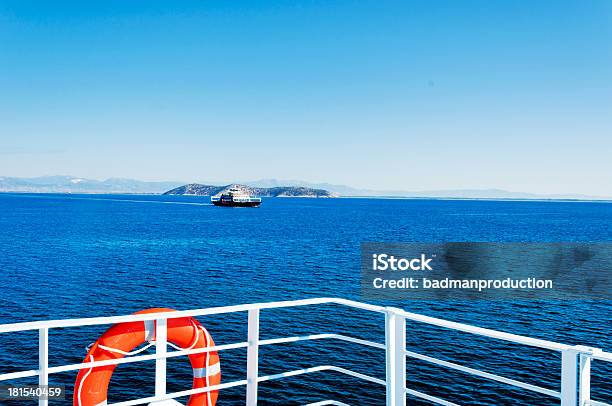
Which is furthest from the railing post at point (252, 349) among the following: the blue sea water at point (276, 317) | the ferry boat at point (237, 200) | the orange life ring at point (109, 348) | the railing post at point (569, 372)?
the ferry boat at point (237, 200)

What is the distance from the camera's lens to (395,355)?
316 cm

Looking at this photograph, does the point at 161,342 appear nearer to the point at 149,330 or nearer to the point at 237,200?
the point at 149,330

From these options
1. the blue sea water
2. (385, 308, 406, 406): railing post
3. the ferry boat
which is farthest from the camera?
the ferry boat

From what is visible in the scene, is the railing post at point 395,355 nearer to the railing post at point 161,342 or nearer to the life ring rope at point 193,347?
the life ring rope at point 193,347

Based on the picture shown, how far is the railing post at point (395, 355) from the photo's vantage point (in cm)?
310

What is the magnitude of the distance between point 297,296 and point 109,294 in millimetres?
8160

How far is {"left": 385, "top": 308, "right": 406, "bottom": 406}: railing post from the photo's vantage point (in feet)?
10.2

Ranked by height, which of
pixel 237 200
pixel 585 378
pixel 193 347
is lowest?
pixel 237 200

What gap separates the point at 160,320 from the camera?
3.19m

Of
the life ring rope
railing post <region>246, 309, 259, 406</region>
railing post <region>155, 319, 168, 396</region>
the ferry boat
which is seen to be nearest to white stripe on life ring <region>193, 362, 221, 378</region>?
the life ring rope

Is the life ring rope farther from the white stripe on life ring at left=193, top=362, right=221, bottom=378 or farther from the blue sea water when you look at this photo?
the blue sea water

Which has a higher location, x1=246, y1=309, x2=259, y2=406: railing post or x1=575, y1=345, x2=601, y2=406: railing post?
x1=575, y1=345, x2=601, y2=406: railing post

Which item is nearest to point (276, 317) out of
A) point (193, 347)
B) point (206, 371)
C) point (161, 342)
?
point (206, 371)

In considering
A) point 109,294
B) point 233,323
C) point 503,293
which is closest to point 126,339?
point 233,323
